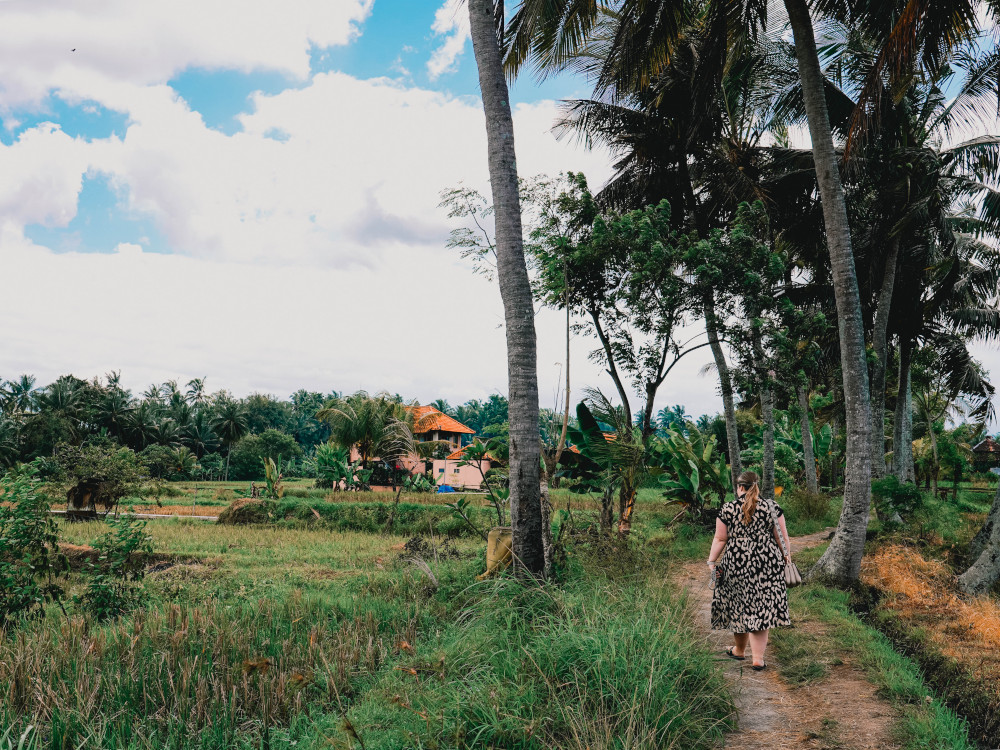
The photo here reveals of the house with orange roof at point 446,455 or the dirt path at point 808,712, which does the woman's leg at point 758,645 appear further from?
the house with orange roof at point 446,455

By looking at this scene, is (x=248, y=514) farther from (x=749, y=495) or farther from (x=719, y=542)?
(x=749, y=495)

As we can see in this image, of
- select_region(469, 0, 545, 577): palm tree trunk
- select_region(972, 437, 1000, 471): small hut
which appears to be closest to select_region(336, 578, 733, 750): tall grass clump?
select_region(469, 0, 545, 577): palm tree trunk

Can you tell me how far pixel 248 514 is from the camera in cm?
1922

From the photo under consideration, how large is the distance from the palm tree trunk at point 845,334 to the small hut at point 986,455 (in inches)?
1554

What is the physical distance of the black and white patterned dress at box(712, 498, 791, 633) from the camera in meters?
5.23

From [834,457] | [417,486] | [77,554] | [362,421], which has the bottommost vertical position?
[77,554]

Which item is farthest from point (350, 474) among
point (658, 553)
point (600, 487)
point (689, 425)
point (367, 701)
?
point (367, 701)

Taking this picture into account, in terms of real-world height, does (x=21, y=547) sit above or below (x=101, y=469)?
below

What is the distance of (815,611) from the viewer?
6.84 metres

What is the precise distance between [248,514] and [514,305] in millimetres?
15532

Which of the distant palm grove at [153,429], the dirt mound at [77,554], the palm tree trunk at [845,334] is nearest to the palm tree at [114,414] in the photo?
the distant palm grove at [153,429]

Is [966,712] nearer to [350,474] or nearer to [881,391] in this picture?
[881,391]

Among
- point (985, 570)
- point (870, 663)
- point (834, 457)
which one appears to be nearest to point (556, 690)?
point (870, 663)

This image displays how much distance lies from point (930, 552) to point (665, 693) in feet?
25.7
